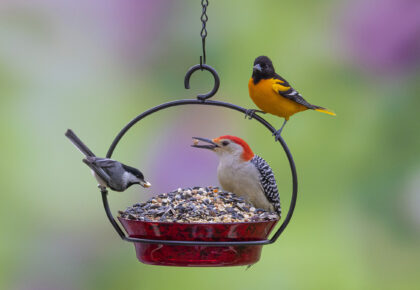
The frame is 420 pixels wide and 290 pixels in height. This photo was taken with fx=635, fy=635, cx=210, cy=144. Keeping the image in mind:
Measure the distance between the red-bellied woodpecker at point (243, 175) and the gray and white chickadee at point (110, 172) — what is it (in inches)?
14.2

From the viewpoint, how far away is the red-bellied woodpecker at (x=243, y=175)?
2693 millimetres

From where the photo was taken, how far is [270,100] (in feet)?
9.28

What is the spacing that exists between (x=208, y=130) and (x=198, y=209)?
1.50 metres

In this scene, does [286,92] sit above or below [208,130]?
above

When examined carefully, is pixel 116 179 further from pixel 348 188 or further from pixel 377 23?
pixel 377 23

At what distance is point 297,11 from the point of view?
13.7 feet

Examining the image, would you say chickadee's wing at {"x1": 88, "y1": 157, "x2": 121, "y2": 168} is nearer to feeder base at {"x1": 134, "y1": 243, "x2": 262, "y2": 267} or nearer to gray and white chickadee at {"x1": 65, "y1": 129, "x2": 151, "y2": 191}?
gray and white chickadee at {"x1": 65, "y1": 129, "x2": 151, "y2": 191}

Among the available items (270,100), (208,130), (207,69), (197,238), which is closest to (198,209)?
(197,238)

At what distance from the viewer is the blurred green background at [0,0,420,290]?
3760 mm

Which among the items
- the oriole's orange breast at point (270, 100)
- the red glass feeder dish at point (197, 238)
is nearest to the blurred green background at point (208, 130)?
the oriole's orange breast at point (270, 100)

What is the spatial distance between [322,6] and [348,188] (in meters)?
1.22

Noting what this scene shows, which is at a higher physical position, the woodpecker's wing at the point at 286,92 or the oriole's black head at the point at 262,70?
the oriole's black head at the point at 262,70

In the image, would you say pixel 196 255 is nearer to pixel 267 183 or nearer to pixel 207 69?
pixel 267 183

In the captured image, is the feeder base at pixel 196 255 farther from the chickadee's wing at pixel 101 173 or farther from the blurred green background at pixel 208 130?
the blurred green background at pixel 208 130
